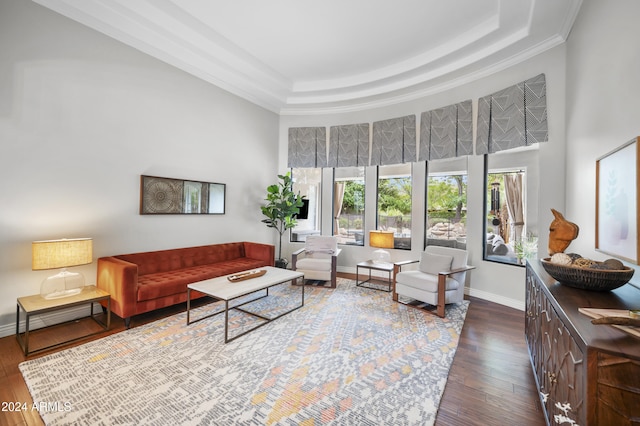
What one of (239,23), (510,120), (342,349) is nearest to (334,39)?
(239,23)

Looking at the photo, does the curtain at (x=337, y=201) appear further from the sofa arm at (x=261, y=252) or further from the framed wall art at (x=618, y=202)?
the framed wall art at (x=618, y=202)

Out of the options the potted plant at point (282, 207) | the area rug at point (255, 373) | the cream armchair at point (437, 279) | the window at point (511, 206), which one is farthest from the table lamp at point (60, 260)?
the window at point (511, 206)

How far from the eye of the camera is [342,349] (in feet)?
8.63

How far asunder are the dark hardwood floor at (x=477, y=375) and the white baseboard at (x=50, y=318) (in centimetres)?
9

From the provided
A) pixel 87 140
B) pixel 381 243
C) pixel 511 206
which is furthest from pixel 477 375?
pixel 87 140

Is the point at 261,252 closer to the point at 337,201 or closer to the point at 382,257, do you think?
A: the point at 337,201

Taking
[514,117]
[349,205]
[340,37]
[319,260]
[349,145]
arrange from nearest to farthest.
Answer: [514,117] < [340,37] < [319,260] < [349,145] < [349,205]

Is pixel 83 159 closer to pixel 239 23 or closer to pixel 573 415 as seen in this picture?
pixel 239 23

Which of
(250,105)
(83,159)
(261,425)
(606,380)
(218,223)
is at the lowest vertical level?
(261,425)

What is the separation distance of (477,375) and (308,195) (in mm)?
4662

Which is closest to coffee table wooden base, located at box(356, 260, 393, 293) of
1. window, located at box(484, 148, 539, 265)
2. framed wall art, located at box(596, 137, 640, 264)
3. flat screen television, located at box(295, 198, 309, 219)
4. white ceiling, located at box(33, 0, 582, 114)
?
window, located at box(484, 148, 539, 265)

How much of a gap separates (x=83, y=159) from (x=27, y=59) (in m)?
1.10

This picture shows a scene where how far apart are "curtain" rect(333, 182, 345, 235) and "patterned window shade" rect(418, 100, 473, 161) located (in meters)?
1.80

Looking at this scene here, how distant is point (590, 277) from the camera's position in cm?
155
